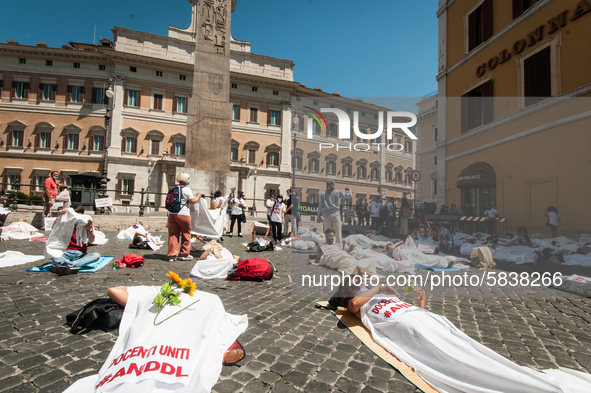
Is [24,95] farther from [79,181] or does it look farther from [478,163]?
[478,163]

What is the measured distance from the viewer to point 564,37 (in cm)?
733

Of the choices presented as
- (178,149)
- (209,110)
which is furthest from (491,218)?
(178,149)

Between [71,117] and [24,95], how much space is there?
472 cm

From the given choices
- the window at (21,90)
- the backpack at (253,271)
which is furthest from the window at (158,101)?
the backpack at (253,271)

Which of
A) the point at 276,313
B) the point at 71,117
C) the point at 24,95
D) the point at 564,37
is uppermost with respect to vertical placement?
the point at 24,95

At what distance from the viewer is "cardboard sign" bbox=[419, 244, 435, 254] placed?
428 centimetres

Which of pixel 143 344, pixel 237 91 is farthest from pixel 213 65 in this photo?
pixel 237 91

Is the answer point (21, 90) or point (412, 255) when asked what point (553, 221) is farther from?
point (21, 90)

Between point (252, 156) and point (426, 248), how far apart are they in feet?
97.8

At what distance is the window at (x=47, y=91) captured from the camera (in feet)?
94.9

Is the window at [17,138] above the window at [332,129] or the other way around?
above

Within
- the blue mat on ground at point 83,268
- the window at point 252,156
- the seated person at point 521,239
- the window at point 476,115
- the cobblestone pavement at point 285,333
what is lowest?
the cobblestone pavement at point 285,333

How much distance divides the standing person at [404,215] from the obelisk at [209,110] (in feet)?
22.2

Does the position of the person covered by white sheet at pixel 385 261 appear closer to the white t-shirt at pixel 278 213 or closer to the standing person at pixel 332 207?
the standing person at pixel 332 207
